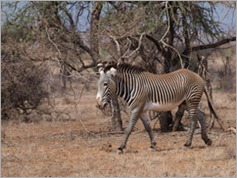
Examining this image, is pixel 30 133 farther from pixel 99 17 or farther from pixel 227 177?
pixel 227 177

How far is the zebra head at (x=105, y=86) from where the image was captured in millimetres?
9867

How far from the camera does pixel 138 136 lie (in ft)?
41.3

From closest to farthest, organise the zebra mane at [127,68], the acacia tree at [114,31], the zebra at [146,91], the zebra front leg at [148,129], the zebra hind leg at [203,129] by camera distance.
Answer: the zebra at [146,91], the zebra front leg at [148,129], the zebra mane at [127,68], the zebra hind leg at [203,129], the acacia tree at [114,31]

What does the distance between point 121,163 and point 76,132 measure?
5.47 m

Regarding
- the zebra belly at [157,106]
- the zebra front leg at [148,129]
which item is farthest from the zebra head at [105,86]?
the zebra front leg at [148,129]

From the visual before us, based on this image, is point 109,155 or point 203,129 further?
point 203,129

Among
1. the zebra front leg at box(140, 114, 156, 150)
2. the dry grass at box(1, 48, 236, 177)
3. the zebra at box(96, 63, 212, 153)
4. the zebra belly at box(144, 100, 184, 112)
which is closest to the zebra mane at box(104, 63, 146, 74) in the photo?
the zebra at box(96, 63, 212, 153)

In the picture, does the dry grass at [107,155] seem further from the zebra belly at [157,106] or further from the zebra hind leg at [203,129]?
the zebra belly at [157,106]

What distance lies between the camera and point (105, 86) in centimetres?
993

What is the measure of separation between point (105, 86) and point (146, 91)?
2.71 feet

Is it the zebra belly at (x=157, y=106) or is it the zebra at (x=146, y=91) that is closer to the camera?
the zebra at (x=146, y=91)

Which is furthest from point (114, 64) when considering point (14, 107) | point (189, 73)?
point (14, 107)

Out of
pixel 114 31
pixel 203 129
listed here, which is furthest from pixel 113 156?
pixel 114 31

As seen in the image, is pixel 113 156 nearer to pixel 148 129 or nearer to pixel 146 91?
pixel 148 129
